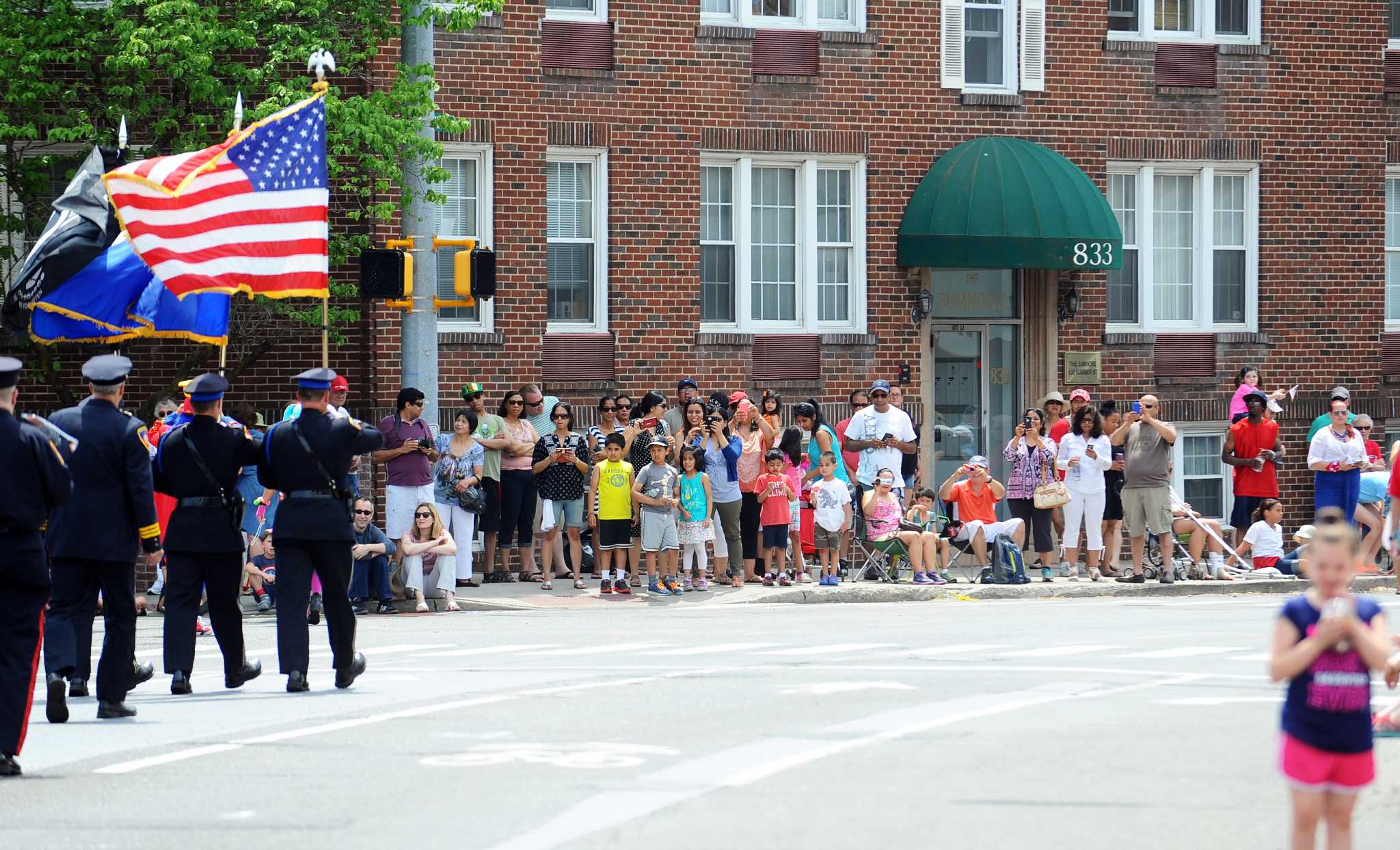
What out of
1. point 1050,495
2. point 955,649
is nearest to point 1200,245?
point 1050,495

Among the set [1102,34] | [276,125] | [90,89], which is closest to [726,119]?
[1102,34]

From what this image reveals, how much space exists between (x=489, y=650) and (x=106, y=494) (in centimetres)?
386

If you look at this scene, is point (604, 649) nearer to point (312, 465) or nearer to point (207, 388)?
point (312, 465)

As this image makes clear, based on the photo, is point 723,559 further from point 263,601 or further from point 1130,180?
point 1130,180

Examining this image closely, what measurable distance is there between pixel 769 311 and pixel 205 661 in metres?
11.6

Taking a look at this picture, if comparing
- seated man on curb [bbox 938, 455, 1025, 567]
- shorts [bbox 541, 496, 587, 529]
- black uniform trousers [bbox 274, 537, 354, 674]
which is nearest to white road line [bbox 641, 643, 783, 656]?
black uniform trousers [bbox 274, 537, 354, 674]

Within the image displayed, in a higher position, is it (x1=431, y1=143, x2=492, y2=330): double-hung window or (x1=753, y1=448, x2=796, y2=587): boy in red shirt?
(x1=431, y1=143, x2=492, y2=330): double-hung window

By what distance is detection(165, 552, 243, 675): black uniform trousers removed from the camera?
12562mm

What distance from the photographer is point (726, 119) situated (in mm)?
24609

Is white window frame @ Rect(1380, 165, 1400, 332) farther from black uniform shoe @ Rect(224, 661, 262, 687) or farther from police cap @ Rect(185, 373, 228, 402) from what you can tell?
police cap @ Rect(185, 373, 228, 402)

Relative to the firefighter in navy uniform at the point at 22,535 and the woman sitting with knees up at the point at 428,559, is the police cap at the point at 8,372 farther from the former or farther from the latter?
the woman sitting with knees up at the point at 428,559

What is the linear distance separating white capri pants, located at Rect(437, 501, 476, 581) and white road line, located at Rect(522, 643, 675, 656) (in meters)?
5.32

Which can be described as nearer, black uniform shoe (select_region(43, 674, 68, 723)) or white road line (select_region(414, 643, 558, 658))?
black uniform shoe (select_region(43, 674, 68, 723))

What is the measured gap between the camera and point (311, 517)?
12.6 m
